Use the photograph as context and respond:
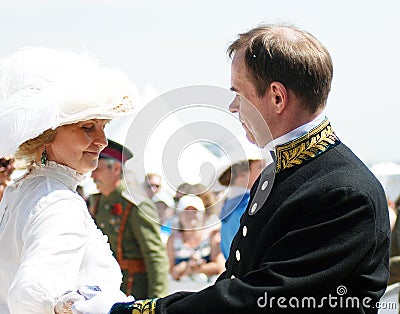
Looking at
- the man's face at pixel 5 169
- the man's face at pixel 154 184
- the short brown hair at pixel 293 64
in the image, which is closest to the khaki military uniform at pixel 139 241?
the man's face at pixel 5 169

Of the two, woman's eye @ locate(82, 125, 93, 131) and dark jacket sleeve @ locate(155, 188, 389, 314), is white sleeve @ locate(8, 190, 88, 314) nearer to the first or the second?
woman's eye @ locate(82, 125, 93, 131)

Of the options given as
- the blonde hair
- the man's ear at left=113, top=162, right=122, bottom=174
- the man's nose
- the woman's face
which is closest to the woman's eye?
the woman's face

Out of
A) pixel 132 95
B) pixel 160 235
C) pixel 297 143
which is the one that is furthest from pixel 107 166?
pixel 297 143

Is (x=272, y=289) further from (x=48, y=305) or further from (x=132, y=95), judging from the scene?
(x=132, y=95)

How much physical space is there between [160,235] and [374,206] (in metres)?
4.14

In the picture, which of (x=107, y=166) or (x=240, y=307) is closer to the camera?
(x=240, y=307)

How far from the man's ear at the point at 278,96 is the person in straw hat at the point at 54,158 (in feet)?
2.17

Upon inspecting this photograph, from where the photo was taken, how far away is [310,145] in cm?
300

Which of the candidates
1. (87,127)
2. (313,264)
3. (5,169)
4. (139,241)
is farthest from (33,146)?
(139,241)

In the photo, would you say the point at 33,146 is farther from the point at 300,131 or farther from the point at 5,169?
the point at 5,169

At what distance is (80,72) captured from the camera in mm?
3389

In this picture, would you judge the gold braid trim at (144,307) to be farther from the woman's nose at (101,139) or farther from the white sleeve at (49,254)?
the woman's nose at (101,139)

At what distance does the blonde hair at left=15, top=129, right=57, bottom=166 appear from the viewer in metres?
3.39

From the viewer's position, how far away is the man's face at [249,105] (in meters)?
3.02
